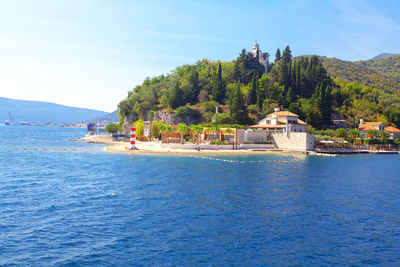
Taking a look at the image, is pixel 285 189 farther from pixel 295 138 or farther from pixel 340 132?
pixel 340 132

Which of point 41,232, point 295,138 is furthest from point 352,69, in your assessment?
point 41,232

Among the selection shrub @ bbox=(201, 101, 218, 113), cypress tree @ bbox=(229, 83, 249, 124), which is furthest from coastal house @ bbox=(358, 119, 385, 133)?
shrub @ bbox=(201, 101, 218, 113)

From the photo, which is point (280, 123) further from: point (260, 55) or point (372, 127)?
point (260, 55)

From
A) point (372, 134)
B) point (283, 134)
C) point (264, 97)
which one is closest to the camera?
point (283, 134)

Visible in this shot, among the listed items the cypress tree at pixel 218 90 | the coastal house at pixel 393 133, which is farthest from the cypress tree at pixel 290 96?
the coastal house at pixel 393 133

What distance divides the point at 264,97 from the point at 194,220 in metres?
86.0

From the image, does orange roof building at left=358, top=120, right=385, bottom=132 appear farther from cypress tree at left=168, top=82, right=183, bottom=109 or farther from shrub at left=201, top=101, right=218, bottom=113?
cypress tree at left=168, top=82, right=183, bottom=109

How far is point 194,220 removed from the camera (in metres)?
20.0

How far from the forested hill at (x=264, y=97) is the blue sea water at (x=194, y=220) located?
190 ft

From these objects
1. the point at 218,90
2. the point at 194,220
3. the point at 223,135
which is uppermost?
the point at 218,90

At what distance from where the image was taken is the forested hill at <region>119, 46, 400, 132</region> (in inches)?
3583

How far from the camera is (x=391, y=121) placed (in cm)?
10056

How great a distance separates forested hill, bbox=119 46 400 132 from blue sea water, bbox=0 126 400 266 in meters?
57.8

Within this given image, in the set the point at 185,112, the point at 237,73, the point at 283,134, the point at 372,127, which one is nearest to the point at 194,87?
the point at 237,73
